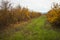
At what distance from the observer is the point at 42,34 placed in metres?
25.7

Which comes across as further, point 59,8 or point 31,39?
point 59,8

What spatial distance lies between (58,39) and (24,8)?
33180 mm

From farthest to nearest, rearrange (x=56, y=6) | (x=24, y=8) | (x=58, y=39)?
1. (x=24, y=8)
2. (x=56, y=6)
3. (x=58, y=39)

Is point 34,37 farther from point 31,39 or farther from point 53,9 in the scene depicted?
point 53,9

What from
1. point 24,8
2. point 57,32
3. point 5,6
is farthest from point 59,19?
point 24,8

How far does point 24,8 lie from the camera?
181 ft

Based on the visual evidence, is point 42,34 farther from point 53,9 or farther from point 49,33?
Answer: point 53,9

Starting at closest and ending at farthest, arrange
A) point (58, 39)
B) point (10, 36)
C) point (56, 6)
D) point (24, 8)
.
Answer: point (58, 39)
point (10, 36)
point (56, 6)
point (24, 8)

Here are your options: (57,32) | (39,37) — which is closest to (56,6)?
(57,32)

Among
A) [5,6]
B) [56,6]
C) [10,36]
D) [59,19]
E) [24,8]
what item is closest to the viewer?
[10,36]

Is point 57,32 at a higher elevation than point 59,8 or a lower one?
lower

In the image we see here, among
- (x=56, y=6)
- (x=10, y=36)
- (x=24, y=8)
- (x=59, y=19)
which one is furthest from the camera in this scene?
(x=24, y=8)

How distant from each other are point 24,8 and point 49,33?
29.8 metres

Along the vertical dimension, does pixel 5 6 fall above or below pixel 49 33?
above
